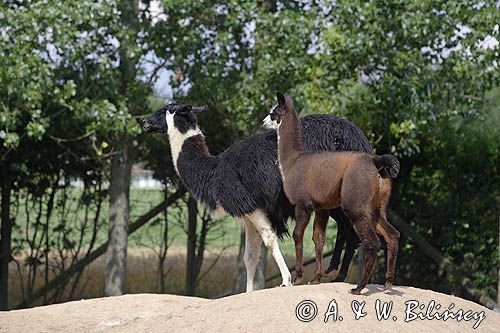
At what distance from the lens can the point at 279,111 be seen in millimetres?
7574

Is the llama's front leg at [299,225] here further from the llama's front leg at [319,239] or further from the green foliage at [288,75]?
the green foliage at [288,75]

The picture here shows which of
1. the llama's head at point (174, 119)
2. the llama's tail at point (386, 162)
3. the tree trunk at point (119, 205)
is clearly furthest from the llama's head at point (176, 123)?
the tree trunk at point (119, 205)

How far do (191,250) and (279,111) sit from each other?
7.42 m

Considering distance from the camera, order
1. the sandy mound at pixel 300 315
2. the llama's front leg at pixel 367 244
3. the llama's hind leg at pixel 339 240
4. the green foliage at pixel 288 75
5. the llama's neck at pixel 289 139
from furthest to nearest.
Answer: the green foliage at pixel 288 75 < the llama's hind leg at pixel 339 240 < the llama's neck at pixel 289 139 < the llama's front leg at pixel 367 244 < the sandy mound at pixel 300 315

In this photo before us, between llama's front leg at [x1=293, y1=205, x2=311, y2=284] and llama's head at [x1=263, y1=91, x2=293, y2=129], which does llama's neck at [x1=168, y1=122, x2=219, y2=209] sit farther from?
llama's front leg at [x1=293, y1=205, x2=311, y2=284]

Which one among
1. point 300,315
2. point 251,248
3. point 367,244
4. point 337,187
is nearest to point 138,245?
point 251,248

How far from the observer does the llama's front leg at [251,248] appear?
8406 millimetres

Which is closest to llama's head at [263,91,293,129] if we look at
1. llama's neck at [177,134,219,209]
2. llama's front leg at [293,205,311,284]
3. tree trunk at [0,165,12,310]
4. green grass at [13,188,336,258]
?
llama's front leg at [293,205,311,284]

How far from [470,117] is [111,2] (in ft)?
15.6

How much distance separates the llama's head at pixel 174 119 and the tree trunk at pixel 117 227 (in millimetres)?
3452

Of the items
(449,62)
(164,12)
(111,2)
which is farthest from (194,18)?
(449,62)

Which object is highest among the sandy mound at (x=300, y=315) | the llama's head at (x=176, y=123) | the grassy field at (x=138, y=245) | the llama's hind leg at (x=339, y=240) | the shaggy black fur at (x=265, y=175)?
the llama's head at (x=176, y=123)

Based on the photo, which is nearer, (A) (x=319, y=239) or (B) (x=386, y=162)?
(B) (x=386, y=162)

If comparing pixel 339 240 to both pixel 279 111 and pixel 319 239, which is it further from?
pixel 279 111
